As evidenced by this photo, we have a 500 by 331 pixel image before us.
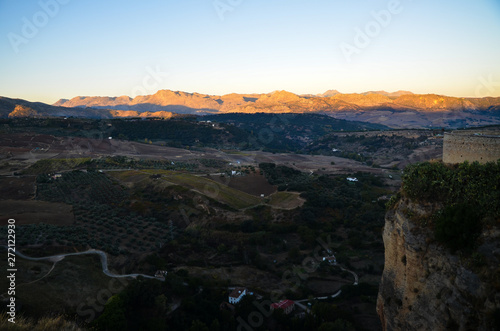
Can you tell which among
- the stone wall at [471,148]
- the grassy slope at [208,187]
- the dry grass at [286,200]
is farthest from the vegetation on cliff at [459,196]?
the grassy slope at [208,187]

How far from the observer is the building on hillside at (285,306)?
907 inches

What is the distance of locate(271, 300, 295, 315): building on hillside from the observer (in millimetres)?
23047

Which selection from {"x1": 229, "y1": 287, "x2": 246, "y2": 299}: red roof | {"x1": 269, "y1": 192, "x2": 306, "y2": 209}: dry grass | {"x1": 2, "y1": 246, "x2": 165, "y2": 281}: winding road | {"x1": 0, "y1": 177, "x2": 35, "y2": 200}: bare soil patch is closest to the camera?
{"x1": 2, "y1": 246, "x2": 165, "y2": 281}: winding road

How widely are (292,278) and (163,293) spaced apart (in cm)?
1183

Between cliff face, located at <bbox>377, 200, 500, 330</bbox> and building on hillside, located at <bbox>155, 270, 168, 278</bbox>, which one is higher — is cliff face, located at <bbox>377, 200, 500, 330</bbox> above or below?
above

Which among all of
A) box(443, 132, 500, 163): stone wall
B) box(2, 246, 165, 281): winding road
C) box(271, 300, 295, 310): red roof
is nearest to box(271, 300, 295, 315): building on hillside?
box(271, 300, 295, 310): red roof

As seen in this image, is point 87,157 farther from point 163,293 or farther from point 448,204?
point 448,204

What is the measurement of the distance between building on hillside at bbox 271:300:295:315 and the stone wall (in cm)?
1434

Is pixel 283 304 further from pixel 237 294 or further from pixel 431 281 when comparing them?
pixel 431 281

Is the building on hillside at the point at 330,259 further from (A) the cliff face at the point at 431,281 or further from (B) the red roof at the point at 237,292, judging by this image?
(A) the cliff face at the point at 431,281

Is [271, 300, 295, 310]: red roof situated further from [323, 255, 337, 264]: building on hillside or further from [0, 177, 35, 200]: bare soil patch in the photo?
[0, 177, 35, 200]: bare soil patch

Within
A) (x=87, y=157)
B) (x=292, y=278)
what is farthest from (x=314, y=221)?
(x=87, y=157)

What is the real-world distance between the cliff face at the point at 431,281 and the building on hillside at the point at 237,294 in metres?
10.7

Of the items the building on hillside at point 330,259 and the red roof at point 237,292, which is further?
the building on hillside at point 330,259
